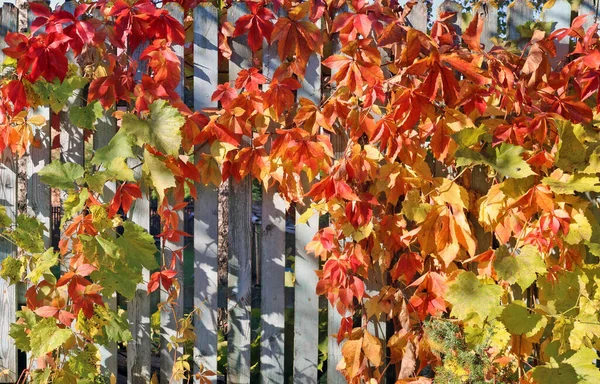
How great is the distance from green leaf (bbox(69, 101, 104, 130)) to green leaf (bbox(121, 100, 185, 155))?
262 mm

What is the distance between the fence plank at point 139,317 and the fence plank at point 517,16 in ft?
5.47

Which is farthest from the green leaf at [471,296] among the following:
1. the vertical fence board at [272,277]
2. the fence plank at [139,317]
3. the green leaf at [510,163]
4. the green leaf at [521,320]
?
the fence plank at [139,317]

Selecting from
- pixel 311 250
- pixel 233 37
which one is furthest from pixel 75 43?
pixel 311 250

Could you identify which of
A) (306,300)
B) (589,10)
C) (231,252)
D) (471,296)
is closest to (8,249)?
(231,252)

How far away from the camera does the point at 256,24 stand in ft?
8.52

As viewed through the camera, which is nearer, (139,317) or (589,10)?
(589,10)

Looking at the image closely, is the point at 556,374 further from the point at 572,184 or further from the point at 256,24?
the point at 256,24

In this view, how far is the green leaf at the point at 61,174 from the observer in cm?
258

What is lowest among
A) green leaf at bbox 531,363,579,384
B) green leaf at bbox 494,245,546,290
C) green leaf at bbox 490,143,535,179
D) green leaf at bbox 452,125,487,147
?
green leaf at bbox 531,363,579,384

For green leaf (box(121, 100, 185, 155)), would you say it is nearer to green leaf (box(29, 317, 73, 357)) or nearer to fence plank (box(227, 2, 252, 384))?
fence plank (box(227, 2, 252, 384))

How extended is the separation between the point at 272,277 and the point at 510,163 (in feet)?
3.82

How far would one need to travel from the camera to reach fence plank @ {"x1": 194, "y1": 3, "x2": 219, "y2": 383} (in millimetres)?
2715

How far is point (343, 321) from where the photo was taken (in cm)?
270

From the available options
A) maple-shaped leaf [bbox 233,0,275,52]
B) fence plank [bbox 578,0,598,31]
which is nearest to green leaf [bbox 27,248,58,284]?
maple-shaped leaf [bbox 233,0,275,52]
